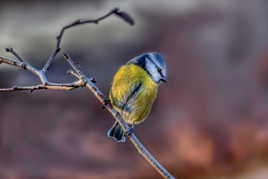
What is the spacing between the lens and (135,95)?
0.84 meters

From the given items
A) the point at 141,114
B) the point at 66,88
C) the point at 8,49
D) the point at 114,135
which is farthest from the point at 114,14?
the point at 114,135

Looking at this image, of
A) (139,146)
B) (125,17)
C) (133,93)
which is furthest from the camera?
(133,93)

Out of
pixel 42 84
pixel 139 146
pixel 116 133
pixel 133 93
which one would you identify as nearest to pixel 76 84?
pixel 42 84

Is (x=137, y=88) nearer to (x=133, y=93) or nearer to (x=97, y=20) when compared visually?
(x=133, y=93)

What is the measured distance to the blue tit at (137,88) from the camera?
0.78 meters

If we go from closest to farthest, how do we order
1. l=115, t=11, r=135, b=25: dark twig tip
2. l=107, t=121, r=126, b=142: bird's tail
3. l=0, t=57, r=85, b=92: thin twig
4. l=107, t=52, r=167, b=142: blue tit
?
1. l=115, t=11, r=135, b=25: dark twig tip
2. l=0, t=57, r=85, b=92: thin twig
3. l=107, t=52, r=167, b=142: blue tit
4. l=107, t=121, r=126, b=142: bird's tail

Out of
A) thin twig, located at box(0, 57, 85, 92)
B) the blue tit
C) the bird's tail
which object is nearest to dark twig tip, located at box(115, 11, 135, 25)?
thin twig, located at box(0, 57, 85, 92)

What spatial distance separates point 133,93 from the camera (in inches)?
33.1

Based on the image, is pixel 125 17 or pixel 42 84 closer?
pixel 125 17

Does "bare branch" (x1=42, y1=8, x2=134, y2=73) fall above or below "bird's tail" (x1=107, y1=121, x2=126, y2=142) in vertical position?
below

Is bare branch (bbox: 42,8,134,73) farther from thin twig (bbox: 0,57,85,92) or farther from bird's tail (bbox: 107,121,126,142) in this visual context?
bird's tail (bbox: 107,121,126,142)

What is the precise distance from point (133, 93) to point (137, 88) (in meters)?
0.02

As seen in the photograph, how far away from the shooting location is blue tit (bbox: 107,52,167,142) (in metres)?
0.78

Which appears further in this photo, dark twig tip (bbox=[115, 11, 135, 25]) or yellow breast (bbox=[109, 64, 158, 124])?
yellow breast (bbox=[109, 64, 158, 124])
